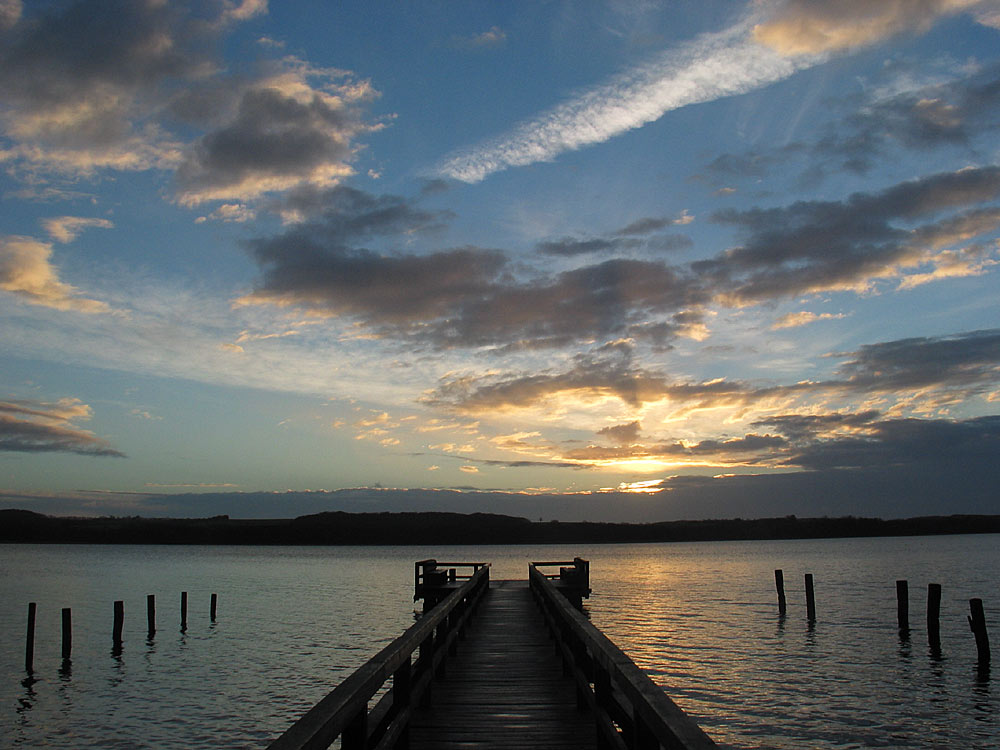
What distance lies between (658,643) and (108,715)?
695 inches

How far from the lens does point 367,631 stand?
32344 mm

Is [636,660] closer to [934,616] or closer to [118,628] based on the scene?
[934,616]

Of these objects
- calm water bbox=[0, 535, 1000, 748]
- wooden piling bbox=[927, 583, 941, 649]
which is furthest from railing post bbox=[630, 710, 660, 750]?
wooden piling bbox=[927, 583, 941, 649]

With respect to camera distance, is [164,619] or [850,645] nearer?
[850,645]

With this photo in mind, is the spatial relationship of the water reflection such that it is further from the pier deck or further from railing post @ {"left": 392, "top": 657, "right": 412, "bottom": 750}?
railing post @ {"left": 392, "top": 657, "right": 412, "bottom": 750}

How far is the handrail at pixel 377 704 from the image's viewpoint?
3705 millimetres

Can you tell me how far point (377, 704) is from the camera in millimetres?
7152

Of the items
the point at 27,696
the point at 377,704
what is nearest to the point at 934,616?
the point at 377,704

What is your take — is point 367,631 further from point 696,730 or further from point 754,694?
point 696,730

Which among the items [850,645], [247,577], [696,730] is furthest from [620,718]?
[247,577]

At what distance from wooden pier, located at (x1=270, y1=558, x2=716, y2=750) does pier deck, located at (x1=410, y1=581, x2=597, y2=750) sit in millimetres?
14

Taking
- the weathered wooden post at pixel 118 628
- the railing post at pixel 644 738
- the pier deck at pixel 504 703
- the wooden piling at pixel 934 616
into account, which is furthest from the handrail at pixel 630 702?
the weathered wooden post at pixel 118 628

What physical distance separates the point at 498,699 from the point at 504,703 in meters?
0.26

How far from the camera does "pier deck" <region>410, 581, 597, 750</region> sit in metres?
7.75
